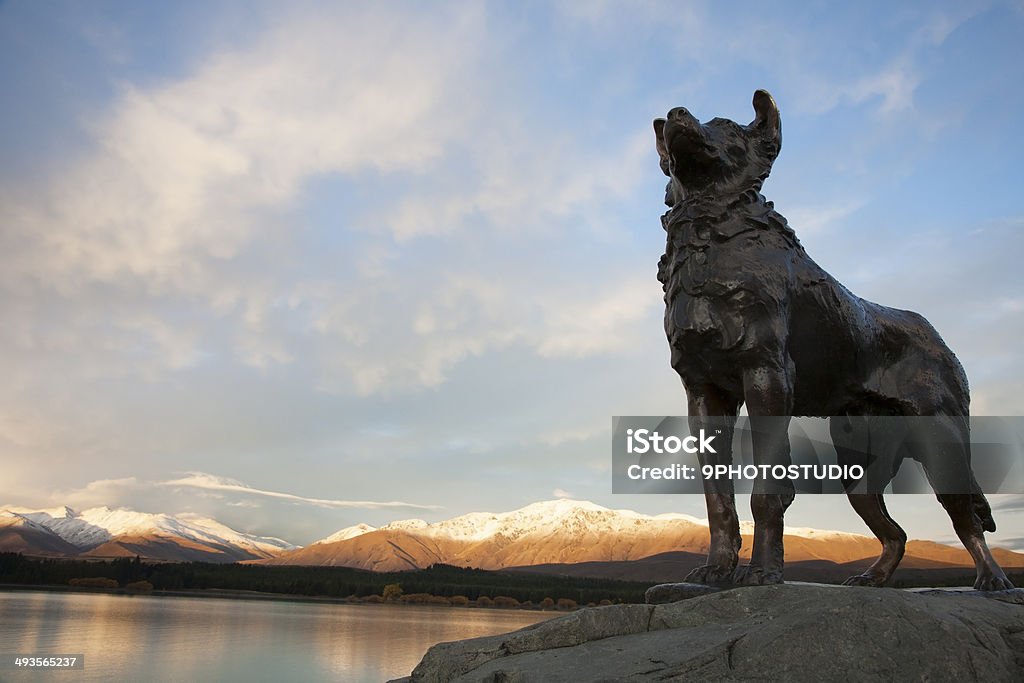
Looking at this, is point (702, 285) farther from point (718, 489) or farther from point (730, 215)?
point (718, 489)

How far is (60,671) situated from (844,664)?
13.1 metres

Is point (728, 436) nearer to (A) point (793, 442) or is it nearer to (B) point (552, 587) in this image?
(A) point (793, 442)

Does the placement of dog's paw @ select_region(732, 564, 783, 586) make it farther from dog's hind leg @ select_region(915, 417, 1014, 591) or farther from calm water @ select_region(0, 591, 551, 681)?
calm water @ select_region(0, 591, 551, 681)

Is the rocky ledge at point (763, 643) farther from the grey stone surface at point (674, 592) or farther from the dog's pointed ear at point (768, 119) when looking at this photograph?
the dog's pointed ear at point (768, 119)

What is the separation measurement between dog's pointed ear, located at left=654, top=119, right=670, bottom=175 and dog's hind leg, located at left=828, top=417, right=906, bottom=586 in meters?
2.22

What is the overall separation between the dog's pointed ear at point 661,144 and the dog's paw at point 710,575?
2826mm

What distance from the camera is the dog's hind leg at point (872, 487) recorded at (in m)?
6.08

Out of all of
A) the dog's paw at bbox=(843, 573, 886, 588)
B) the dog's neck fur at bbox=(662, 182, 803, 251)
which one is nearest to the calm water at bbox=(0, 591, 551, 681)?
the dog's paw at bbox=(843, 573, 886, 588)

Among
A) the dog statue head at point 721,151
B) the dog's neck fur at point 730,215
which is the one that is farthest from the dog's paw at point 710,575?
the dog statue head at point 721,151

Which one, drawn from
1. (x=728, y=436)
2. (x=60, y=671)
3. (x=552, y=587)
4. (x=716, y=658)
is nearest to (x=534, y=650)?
(x=716, y=658)

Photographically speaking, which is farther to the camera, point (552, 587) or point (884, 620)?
point (552, 587)

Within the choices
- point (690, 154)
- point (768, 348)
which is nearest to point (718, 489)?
point (768, 348)

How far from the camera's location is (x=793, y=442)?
19.3 feet

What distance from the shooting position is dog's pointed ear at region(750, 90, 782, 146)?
5840mm
